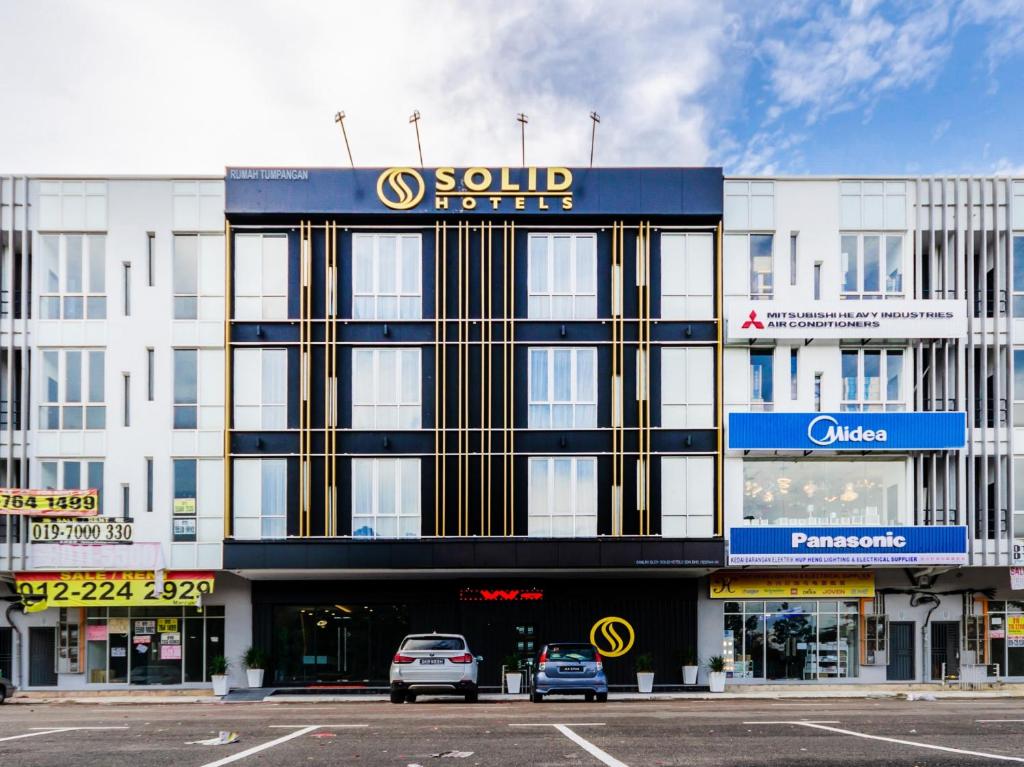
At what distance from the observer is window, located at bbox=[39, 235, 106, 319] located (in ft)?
95.5

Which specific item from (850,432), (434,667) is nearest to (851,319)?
(850,432)

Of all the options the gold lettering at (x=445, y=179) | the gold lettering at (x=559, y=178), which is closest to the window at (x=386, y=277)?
the gold lettering at (x=445, y=179)

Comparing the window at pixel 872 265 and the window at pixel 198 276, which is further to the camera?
the window at pixel 872 265

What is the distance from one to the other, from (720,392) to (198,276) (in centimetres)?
1589

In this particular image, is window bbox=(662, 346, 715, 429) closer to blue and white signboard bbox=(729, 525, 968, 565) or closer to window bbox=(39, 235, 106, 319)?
blue and white signboard bbox=(729, 525, 968, 565)

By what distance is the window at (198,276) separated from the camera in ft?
95.4

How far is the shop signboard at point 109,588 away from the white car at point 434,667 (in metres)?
8.31

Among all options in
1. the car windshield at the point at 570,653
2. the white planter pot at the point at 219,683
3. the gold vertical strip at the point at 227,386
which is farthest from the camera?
the gold vertical strip at the point at 227,386

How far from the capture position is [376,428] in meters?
28.8

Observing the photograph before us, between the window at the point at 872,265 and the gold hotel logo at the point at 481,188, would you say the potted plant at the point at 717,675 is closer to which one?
the window at the point at 872,265

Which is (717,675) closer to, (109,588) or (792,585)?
(792,585)

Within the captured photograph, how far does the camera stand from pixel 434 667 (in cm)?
2278

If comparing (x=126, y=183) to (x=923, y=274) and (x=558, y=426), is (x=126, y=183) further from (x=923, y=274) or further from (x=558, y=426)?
(x=923, y=274)

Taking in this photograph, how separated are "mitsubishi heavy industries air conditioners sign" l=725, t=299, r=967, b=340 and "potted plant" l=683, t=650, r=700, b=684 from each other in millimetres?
9461
